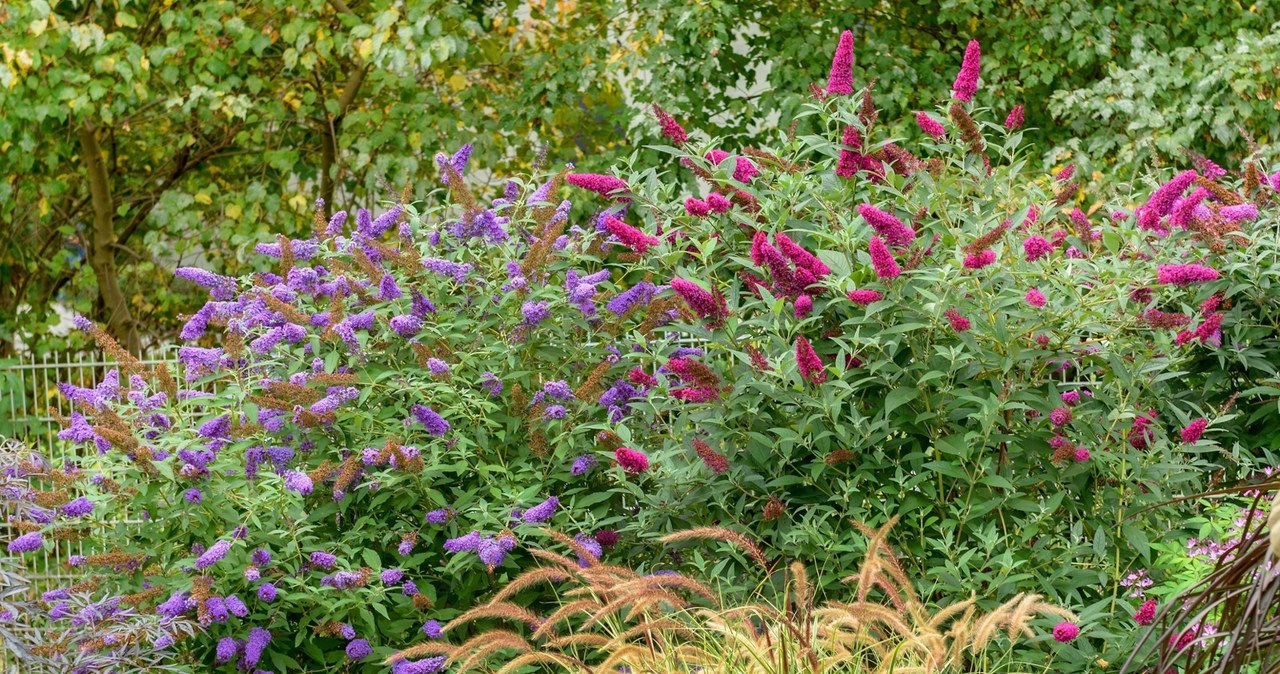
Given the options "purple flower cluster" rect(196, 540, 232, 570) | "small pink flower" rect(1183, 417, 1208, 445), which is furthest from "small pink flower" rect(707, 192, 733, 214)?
"purple flower cluster" rect(196, 540, 232, 570)

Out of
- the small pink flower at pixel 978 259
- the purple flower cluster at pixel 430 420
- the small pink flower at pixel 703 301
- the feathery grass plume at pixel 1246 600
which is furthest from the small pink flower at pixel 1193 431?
the purple flower cluster at pixel 430 420

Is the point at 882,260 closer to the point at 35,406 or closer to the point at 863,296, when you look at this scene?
the point at 863,296

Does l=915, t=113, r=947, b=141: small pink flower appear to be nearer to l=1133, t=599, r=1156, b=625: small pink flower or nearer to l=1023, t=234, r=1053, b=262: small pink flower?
l=1023, t=234, r=1053, b=262: small pink flower

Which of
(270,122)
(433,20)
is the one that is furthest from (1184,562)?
(270,122)

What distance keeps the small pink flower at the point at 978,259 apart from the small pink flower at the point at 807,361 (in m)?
0.45

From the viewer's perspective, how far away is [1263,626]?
170cm

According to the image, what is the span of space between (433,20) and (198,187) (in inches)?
92.0

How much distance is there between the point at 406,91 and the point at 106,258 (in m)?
2.46

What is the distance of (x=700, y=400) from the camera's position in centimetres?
380

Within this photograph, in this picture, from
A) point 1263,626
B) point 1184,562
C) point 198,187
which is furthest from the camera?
point 198,187

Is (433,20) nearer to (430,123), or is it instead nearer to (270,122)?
(430,123)

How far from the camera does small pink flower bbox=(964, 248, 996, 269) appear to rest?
11.5ft

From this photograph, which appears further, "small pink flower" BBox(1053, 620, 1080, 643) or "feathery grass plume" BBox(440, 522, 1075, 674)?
"small pink flower" BBox(1053, 620, 1080, 643)

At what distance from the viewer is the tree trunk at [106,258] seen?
956cm
